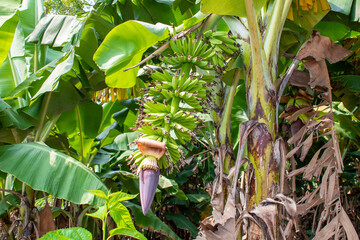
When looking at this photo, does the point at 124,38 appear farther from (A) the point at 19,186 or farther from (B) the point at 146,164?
(A) the point at 19,186

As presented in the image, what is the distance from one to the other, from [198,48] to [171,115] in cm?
39

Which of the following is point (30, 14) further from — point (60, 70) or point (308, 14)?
point (308, 14)

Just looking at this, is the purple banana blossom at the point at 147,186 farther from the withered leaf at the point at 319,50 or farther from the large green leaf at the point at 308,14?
the large green leaf at the point at 308,14

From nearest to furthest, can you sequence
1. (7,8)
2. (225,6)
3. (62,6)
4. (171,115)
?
1. (171,115)
2. (225,6)
3. (7,8)
4. (62,6)

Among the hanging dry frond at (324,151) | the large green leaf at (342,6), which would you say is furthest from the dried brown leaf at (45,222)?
the large green leaf at (342,6)

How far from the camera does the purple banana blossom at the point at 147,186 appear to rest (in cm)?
95

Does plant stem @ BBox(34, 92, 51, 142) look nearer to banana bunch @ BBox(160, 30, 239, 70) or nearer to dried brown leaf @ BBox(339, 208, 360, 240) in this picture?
banana bunch @ BBox(160, 30, 239, 70)

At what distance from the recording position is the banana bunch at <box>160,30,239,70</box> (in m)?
1.32

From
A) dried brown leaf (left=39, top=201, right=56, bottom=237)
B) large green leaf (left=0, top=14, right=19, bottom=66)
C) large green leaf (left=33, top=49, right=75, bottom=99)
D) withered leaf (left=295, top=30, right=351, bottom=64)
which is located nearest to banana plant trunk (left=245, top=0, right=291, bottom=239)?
withered leaf (left=295, top=30, right=351, bottom=64)

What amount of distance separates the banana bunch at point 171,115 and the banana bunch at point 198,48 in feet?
0.31

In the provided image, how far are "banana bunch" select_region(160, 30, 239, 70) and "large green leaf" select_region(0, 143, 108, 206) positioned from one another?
2.89 ft

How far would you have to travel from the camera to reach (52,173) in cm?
182

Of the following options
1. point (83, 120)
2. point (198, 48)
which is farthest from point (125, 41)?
point (83, 120)

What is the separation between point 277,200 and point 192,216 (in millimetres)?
3555
